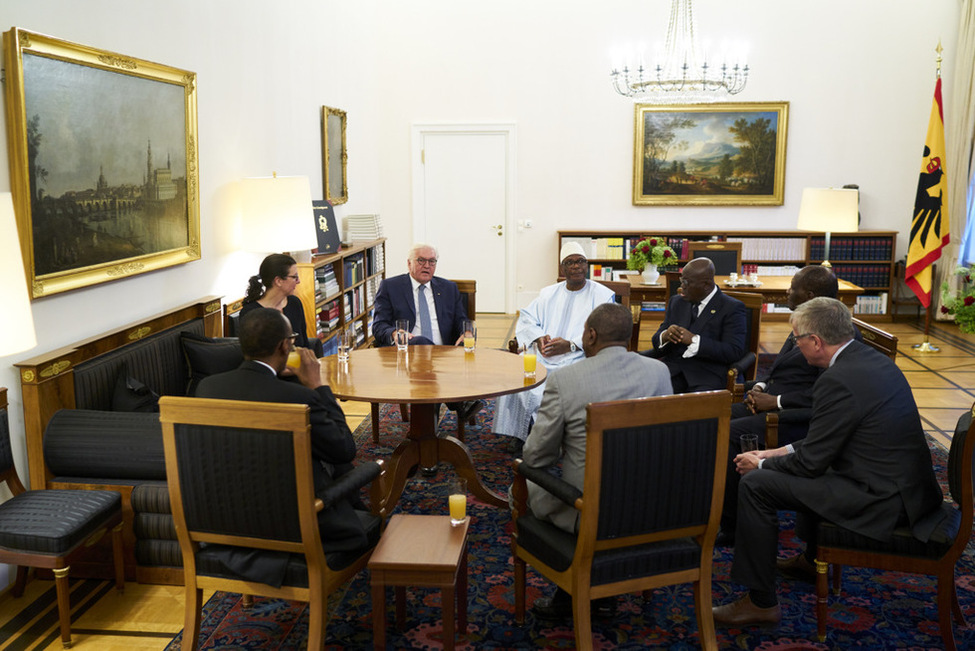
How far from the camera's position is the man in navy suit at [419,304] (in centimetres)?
546

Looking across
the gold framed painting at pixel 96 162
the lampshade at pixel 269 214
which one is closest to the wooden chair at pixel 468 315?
the lampshade at pixel 269 214

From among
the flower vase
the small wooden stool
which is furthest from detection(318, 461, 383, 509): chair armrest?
the flower vase

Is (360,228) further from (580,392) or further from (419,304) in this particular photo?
(580,392)

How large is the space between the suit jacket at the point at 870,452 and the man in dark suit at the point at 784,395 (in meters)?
0.86

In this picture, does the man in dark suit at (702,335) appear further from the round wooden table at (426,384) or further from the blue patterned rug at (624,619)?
the blue patterned rug at (624,619)

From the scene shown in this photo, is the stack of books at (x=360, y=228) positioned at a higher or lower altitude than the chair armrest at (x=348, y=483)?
higher

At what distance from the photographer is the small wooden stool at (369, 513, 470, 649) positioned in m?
2.90

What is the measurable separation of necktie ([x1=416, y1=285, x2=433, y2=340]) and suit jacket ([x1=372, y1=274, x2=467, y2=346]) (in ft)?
0.14

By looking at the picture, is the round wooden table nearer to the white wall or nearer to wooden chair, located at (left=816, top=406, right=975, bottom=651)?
wooden chair, located at (left=816, top=406, right=975, bottom=651)

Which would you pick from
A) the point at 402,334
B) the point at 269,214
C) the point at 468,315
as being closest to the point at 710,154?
the point at 468,315

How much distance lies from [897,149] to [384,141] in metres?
6.05

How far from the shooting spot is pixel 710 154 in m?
10.0

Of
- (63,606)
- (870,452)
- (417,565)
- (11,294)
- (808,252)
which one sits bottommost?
(63,606)

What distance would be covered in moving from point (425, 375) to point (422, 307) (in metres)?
1.34
